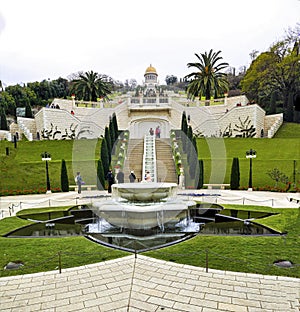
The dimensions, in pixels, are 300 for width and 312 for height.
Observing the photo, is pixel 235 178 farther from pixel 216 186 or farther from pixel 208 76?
pixel 208 76

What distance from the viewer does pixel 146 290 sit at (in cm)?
505

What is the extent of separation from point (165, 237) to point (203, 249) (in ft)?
4.89

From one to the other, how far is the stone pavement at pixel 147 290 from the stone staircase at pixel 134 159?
13.9m

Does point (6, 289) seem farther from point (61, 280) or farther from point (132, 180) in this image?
point (132, 180)

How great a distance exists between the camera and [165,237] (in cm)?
841

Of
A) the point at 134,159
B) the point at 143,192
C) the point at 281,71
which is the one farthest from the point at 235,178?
the point at 281,71

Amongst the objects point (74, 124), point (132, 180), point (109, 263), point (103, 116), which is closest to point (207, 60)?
point (103, 116)

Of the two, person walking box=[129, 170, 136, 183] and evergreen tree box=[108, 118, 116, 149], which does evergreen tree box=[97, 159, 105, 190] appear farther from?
evergreen tree box=[108, 118, 116, 149]

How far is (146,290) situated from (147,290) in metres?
0.02

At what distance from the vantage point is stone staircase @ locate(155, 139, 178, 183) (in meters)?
20.3

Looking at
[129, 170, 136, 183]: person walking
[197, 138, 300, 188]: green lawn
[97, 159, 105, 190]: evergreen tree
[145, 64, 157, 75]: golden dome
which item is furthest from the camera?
[145, 64, 157, 75]: golden dome

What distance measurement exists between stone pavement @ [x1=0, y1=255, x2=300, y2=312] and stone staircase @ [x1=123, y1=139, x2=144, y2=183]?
45.5 ft

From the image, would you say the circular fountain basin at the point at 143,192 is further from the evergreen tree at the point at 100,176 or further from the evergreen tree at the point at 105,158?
the evergreen tree at the point at 105,158

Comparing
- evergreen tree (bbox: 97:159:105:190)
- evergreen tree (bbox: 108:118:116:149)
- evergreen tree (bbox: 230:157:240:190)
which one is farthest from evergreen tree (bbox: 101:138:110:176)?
evergreen tree (bbox: 230:157:240:190)
